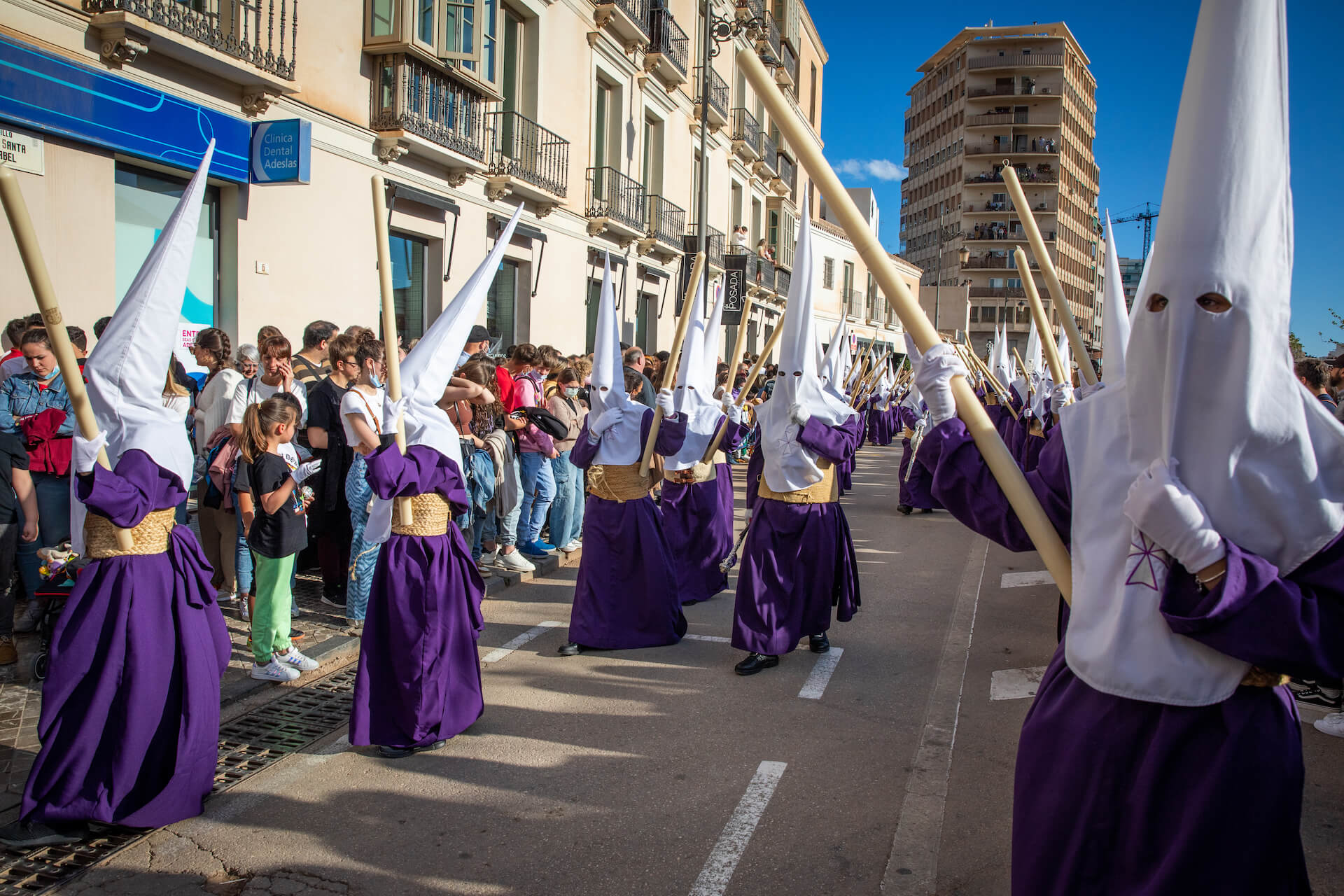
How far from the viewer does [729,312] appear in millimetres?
18234

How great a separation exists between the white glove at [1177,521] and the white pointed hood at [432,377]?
3.07 metres

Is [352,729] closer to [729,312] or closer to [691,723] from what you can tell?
[691,723]

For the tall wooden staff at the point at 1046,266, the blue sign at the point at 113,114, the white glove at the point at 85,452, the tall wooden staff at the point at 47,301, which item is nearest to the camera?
the tall wooden staff at the point at 1046,266

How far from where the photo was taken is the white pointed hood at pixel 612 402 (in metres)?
6.06

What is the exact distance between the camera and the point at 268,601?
4977mm

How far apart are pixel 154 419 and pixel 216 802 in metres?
1.55

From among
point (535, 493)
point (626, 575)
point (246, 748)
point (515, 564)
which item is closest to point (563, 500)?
point (535, 493)

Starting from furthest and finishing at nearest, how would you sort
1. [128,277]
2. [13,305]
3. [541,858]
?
[128,277], [13,305], [541,858]

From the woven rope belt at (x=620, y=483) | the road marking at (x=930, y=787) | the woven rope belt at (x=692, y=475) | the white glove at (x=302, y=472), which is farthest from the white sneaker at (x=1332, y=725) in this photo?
the white glove at (x=302, y=472)

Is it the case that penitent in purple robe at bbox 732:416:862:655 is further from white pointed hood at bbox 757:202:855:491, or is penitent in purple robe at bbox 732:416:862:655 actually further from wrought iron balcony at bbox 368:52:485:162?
wrought iron balcony at bbox 368:52:485:162

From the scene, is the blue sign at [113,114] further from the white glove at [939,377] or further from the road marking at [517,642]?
the white glove at [939,377]

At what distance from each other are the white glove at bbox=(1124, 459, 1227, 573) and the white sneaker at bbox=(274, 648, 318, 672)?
15.0ft

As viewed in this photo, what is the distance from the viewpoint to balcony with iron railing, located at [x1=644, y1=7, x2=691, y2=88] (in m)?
19.6

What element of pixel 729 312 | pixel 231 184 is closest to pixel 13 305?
pixel 231 184
